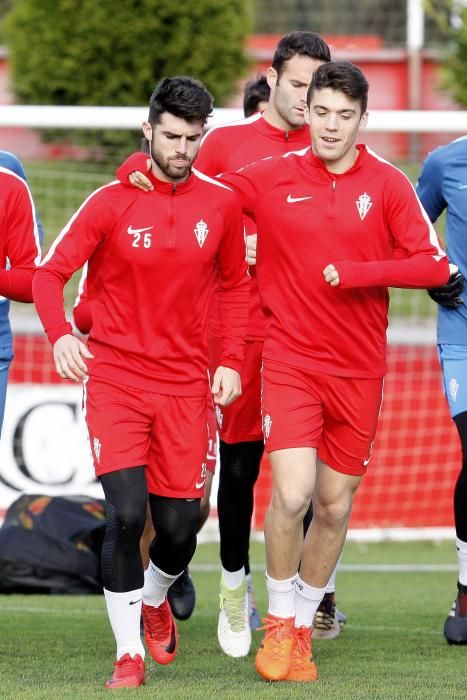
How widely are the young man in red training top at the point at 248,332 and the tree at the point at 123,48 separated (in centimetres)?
881

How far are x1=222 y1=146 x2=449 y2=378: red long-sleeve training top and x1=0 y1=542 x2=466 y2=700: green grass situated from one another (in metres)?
1.26

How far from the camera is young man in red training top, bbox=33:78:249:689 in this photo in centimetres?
539

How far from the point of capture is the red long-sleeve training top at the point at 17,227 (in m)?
5.86

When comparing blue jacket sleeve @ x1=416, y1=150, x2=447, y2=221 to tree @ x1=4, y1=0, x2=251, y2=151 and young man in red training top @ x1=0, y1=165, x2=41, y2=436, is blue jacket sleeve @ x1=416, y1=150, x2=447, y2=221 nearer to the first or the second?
young man in red training top @ x1=0, y1=165, x2=41, y2=436

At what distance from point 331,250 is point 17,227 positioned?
136cm

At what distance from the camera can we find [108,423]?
5.43 meters

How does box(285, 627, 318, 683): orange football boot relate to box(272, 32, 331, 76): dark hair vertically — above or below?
below

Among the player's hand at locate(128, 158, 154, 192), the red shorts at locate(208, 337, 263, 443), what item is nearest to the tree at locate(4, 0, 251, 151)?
the red shorts at locate(208, 337, 263, 443)

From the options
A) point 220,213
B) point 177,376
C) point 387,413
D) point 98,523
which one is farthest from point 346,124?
point 387,413

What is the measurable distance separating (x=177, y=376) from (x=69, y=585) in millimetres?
3415

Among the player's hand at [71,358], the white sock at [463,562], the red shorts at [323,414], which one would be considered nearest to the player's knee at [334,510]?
the red shorts at [323,414]

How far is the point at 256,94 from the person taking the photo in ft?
24.6

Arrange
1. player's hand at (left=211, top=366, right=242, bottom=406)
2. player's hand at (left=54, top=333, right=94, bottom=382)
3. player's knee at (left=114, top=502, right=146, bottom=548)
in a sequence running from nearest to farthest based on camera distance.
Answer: player's hand at (left=54, top=333, right=94, bottom=382), player's knee at (left=114, top=502, right=146, bottom=548), player's hand at (left=211, top=366, right=242, bottom=406)

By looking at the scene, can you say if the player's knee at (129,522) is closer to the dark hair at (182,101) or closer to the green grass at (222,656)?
the green grass at (222,656)
